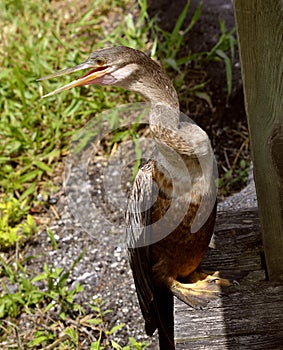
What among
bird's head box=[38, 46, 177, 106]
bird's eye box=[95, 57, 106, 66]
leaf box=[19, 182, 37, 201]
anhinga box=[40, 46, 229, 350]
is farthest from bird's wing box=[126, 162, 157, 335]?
leaf box=[19, 182, 37, 201]

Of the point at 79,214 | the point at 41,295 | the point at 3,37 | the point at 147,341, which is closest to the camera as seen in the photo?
the point at 147,341

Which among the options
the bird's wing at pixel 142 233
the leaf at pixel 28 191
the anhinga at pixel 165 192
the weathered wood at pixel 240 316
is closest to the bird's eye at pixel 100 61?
the anhinga at pixel 165 192

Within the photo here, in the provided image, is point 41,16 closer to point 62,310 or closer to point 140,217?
point 62,310

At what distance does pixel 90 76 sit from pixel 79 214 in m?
1.86

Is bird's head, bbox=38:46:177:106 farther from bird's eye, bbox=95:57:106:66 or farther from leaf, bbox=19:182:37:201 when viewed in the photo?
leaf, bbox=19:182:37:201

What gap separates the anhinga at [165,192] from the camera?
2.43 metres

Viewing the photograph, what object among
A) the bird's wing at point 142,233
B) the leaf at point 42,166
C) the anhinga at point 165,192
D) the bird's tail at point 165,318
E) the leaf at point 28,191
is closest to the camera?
the anhinga at point 165,192

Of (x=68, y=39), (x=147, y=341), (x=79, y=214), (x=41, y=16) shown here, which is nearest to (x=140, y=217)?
(x=147, y=341)

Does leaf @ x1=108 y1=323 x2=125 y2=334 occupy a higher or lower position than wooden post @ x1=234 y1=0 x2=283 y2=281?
lower

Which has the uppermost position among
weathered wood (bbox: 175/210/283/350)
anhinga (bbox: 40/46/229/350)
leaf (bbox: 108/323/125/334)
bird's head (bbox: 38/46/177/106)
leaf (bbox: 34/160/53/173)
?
bird's head (bbox: 38/46/177/106)

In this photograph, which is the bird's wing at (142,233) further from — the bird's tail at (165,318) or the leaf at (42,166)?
the leaf at (42,166)

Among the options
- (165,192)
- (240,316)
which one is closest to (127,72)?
(165,192)

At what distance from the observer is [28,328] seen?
368 cm

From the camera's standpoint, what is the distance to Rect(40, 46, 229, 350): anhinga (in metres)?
2.43
